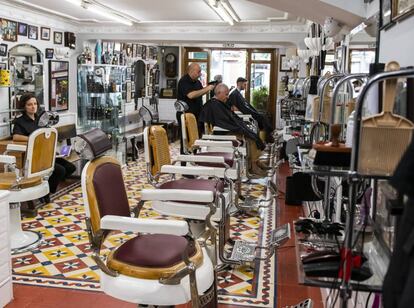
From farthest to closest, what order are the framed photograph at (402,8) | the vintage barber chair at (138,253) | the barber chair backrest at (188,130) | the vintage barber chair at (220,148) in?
the barber chair backrest at (188,130) → the vintage barber chair at (220,148) → the vintage barber chair at (138,253) → the framed photograph at (402,8)

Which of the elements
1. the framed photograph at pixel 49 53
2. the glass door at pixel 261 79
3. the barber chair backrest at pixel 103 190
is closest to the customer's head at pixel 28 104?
the framed photograph at pixel 49 53

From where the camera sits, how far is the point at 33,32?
23.5 ft

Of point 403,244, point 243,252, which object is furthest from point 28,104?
point 403,244

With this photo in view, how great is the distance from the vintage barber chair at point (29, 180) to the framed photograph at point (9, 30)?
2875 mm

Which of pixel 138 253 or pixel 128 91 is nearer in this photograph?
pixel 138 253

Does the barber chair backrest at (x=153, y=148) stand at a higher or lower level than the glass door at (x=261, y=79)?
lower

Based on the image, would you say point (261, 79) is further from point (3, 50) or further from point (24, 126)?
point (24, 126)

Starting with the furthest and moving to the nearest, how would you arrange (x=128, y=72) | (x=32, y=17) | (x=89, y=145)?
(x=128, y=72)
(x=32, y=17)
(x=89, y=145)

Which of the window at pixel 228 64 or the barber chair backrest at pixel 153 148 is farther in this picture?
the window at pixel 228 64

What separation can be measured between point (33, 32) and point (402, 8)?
6376 mm

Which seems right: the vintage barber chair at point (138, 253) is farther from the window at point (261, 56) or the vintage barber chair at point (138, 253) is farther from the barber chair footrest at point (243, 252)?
the window at point (261, 56)

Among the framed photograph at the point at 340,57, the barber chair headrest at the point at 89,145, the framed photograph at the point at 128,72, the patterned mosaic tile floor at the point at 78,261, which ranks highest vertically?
the framed photograph at the point at 128,72

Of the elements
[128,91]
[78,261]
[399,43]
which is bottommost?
[78,261]

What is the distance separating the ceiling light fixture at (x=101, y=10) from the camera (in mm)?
6145
